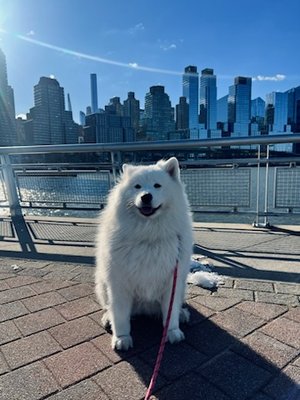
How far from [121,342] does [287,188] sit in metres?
3.97

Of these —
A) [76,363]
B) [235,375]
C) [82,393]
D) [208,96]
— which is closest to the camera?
[82,393]

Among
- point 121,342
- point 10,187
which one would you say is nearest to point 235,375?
point 121,342

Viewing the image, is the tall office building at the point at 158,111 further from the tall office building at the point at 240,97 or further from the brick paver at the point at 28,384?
the brick paver at the point at 28,384

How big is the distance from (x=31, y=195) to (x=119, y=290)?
500 cm

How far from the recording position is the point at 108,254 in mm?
2008

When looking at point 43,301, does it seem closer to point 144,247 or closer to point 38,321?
point 38,321

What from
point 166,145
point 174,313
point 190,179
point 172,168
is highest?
point 166,145

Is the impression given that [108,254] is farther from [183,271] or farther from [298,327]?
[298,327]

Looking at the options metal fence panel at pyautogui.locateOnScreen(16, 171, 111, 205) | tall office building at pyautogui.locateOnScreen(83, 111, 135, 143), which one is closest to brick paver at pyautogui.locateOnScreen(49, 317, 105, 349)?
metal fence panel at pyautogui.locateOnScreen(16, 171, 111, 205)

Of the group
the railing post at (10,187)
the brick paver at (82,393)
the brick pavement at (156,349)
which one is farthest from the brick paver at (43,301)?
the railing post at (10,187)

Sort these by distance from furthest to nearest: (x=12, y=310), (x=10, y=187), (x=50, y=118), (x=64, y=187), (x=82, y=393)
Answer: (x=50, y=118)
(x=64, y=187)
(x=10, y=187)
(x=12, y=310)
(x=82, y=393)

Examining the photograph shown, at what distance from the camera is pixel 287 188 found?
4801mm

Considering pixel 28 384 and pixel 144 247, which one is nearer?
pixel 28 384

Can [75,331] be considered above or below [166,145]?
below
